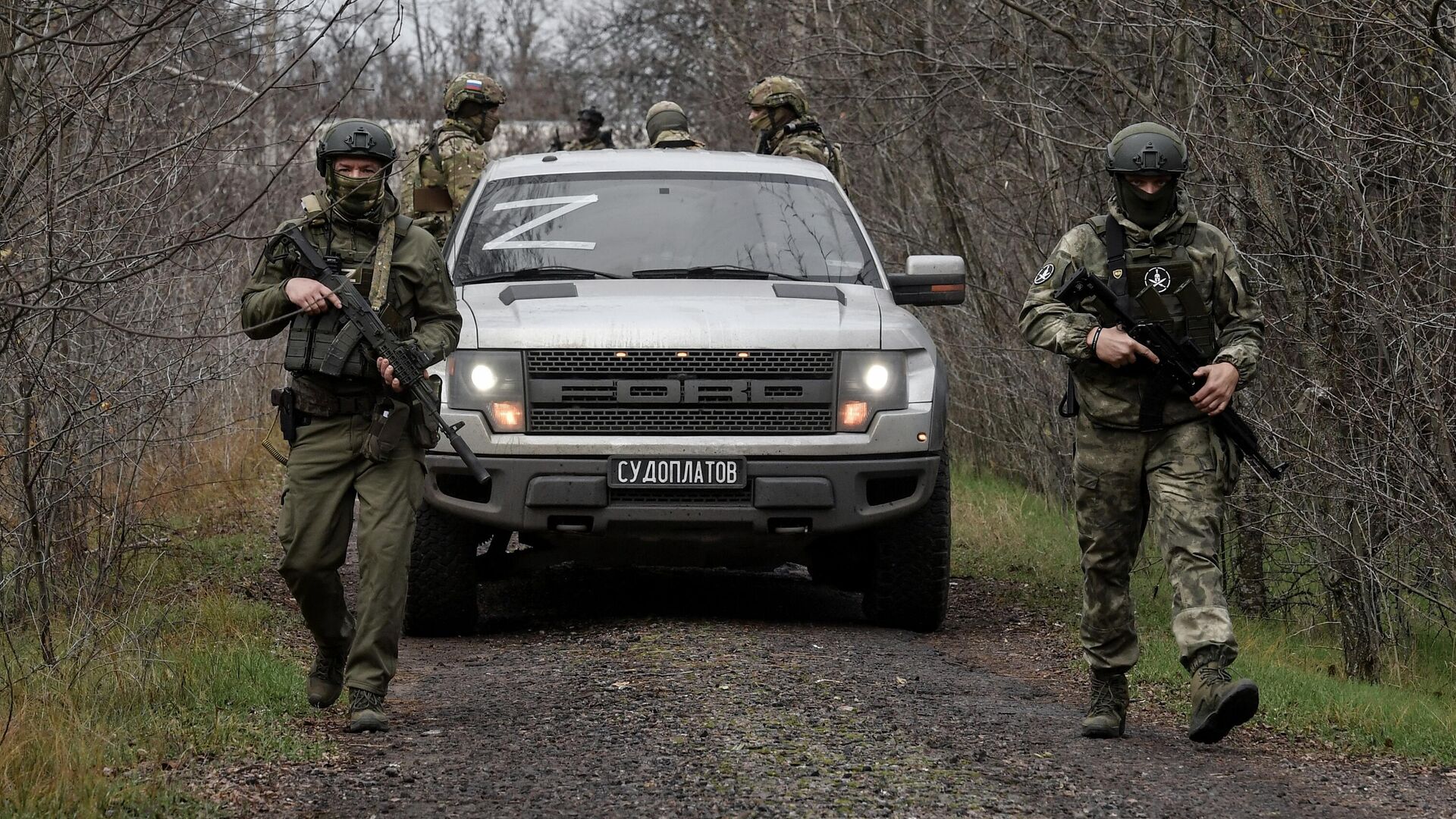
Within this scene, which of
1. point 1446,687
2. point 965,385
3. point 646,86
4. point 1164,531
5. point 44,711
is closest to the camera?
point 44,711

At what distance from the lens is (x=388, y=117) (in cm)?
3078

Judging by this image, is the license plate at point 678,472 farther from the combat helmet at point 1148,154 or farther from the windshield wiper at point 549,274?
the combat helmet at point 1148,154

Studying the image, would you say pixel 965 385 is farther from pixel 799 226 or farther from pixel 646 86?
pixel 646 86

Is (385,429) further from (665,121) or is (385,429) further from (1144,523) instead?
(665,121)

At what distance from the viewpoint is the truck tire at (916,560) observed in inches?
296

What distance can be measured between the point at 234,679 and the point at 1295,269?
15.5ft

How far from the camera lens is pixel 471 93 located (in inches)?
420

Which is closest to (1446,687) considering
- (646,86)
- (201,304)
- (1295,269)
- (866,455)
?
(1295,269)

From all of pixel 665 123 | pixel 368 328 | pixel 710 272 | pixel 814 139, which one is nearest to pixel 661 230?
pixel 710 272

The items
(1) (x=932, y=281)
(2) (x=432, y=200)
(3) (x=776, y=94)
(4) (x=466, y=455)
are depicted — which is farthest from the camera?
(3) (x=776, y=94)

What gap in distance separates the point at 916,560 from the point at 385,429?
2.63 m

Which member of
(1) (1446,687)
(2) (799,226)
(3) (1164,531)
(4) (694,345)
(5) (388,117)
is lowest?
(1) (1446,687)

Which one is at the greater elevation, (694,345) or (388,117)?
(388,117)

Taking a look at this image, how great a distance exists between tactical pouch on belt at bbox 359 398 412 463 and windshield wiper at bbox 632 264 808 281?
2264mm
